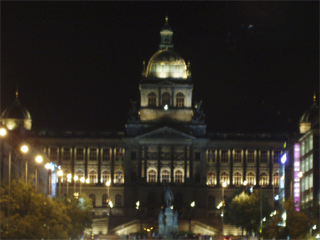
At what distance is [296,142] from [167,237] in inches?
935

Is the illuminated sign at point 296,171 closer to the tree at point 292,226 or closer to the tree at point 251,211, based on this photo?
the tree at point 251,211

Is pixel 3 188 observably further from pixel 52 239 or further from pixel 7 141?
pixel 7 141

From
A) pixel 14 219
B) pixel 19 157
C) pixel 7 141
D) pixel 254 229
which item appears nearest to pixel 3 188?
pixel 14 219

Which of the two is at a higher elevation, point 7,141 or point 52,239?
point 7,141

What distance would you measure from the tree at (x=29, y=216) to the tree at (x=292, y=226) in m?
23.3

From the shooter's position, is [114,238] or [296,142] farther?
[114,238]

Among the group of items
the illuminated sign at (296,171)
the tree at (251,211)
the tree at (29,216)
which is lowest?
the tree at (29,216)

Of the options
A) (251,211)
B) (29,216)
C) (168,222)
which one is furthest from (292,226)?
(168,222)

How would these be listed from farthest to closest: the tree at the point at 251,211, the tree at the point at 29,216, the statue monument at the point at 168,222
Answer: the statue monument at the point at 168,222
the tree at the point at 251,211
the tree at the point at 29,216

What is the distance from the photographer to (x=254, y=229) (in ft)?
529

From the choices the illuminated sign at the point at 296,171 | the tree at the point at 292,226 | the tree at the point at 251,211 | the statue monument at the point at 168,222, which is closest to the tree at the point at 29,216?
the tree at the point at 292,226

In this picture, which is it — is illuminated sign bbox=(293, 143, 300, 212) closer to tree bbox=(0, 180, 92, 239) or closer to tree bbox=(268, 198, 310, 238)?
tree bbox=(268, 198, 310, 238)

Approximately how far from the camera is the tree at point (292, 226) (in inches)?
4791

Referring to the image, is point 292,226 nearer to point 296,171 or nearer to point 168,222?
point 296,171
